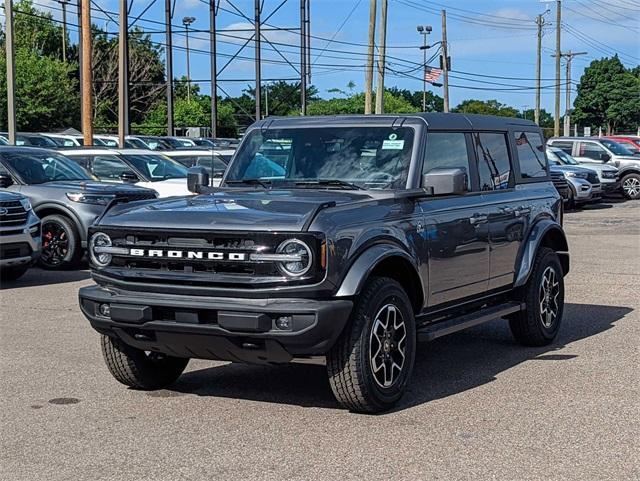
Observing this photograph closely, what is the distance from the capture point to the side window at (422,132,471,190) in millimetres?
7380

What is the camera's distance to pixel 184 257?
6.04 m

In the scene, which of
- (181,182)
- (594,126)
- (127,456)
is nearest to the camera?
(127,456)

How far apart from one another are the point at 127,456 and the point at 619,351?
15.2 ft

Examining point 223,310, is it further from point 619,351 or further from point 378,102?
point 378,102

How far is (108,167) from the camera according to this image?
17.9m

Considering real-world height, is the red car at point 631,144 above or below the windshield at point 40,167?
above

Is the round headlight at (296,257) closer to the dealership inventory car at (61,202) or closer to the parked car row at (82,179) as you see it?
the parked car row at (82,179)

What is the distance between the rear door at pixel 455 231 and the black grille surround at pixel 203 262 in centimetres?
146

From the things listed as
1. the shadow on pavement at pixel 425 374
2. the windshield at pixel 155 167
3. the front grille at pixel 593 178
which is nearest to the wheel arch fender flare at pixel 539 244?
the shadow on pavement at pixel 425 374

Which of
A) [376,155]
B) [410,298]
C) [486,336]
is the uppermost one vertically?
[376,155]

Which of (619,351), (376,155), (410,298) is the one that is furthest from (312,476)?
(619,351)

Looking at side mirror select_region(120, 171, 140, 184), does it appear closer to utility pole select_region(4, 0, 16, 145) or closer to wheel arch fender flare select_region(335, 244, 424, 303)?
utility pole select_region(4, 0, 16, 145)

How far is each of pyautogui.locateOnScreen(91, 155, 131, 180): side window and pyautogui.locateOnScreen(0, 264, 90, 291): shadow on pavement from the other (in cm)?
351

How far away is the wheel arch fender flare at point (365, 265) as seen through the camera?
592cm
